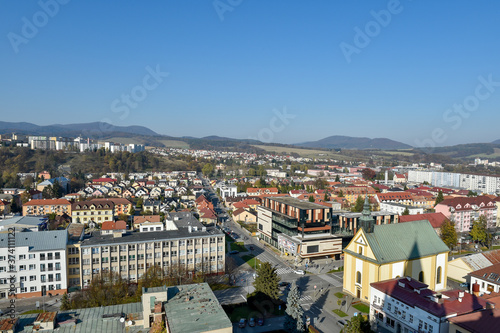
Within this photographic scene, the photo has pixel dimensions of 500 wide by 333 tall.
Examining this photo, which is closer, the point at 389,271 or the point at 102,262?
the point at 389,271

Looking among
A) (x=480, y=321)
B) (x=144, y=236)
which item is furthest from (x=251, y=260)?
(x=480, y=321)

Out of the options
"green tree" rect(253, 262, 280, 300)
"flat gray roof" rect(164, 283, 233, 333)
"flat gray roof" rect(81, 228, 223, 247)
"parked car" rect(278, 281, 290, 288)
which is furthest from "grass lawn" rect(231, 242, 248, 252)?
"flat gray roof" rect(164, 283, 233, 333)

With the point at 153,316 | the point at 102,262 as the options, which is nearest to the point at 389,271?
the point at 153,316

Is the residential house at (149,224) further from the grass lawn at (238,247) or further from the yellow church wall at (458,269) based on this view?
the yellow church wall at (458,269)

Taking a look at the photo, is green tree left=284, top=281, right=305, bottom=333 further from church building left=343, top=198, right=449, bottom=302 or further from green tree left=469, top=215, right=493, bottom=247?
green tree left=469, top=215, right=493, bottom=247

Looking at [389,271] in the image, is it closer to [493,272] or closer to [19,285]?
[493,272]

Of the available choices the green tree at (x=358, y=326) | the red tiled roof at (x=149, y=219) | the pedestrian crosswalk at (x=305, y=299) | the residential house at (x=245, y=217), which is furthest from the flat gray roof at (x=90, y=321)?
the residential house at (x=245, y=217)
